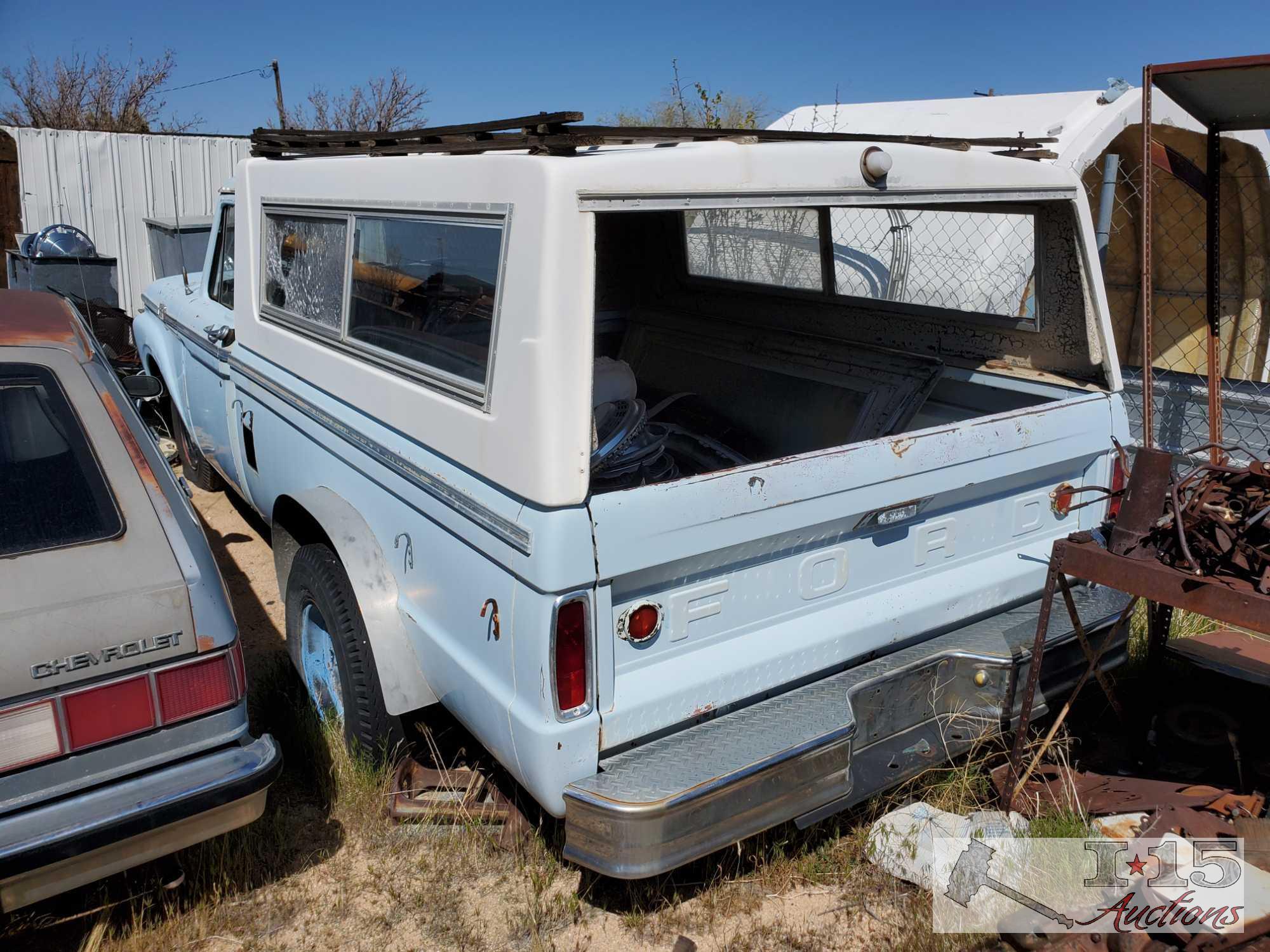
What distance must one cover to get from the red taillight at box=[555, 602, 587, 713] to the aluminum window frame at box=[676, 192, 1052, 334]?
925mm

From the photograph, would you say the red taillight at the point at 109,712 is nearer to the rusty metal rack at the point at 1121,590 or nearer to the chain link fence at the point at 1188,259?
the rusty metal rack at the point at 1121,590

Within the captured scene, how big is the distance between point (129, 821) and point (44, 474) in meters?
0.88

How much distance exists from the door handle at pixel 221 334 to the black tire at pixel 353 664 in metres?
1.65

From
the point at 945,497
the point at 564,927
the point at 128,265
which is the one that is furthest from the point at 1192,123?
the point at 128,265

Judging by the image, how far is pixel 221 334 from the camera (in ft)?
14.7

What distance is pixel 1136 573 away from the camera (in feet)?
8.17

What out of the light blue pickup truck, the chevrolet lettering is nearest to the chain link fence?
the light blue pickup truck

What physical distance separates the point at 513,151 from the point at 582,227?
477 mm

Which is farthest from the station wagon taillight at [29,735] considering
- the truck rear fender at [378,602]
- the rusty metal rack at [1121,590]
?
the rusty metal rack at [1121,590]

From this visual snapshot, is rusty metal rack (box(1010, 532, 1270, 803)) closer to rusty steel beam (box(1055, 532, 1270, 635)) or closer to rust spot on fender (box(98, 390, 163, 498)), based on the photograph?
rusty steel beam (box(1055, 532, 1270, 635))

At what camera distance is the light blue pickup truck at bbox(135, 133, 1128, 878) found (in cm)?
227

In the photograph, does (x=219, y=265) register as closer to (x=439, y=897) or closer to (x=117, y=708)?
(x=117, y=708)

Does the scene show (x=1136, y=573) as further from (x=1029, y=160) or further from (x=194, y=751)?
(x=194, y=751)

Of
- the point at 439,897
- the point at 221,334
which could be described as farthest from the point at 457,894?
the point at 221,334
